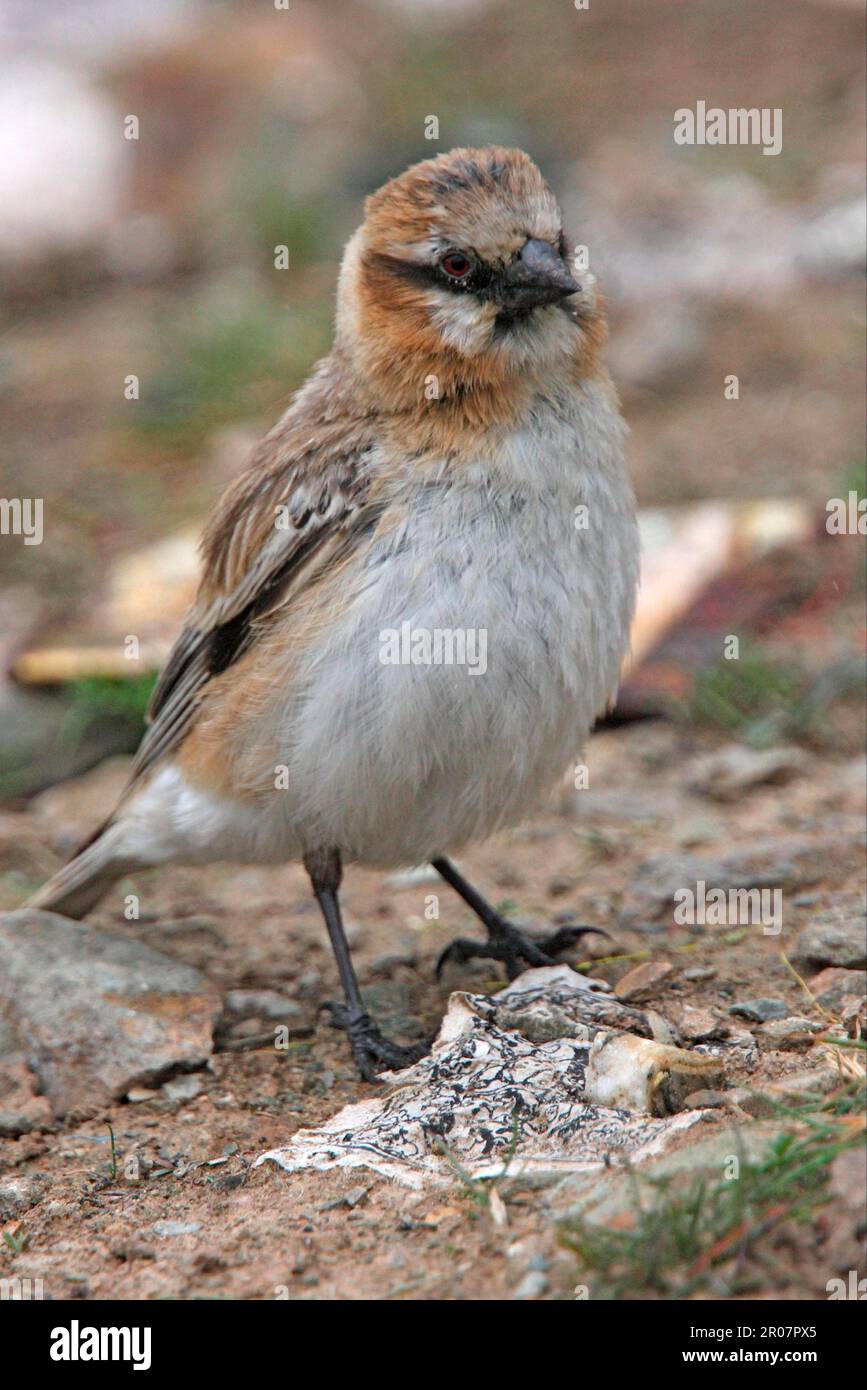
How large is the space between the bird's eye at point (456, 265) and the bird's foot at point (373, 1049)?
2313 mm

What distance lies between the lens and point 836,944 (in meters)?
5.11

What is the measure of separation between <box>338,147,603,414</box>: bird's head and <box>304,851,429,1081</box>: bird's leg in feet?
5.20

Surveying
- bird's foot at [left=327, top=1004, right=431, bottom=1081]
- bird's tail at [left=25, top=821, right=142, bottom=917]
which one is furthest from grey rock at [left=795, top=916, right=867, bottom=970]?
bird's tail at [left=25, top=821, right=142, bottom=917]

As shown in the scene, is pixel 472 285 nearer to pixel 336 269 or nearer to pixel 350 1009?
pixel 350 1009

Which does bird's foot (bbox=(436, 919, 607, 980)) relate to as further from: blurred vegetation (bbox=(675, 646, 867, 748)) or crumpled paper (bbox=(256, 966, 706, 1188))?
blurred vegetation (bbox=(675, 646, 867, 748))

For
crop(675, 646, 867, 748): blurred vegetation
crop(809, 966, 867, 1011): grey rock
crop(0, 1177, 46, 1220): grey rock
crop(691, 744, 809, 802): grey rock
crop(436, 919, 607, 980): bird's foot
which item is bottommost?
crop(0, 1177, 46, 1220): grey rock

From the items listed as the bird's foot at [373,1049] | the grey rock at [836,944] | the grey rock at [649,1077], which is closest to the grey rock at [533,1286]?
the grey rock at [649,1077]

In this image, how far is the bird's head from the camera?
194 inches

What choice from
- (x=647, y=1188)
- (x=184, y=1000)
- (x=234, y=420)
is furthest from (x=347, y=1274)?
(x=234, y=420)

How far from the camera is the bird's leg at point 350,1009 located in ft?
16.4

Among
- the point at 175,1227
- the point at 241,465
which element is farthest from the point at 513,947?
the point at 241,465

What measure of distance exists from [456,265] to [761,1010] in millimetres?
2423

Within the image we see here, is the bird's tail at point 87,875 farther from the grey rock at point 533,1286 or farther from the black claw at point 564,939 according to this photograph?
the grey rock at point 533,1286

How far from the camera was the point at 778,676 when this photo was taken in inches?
277
